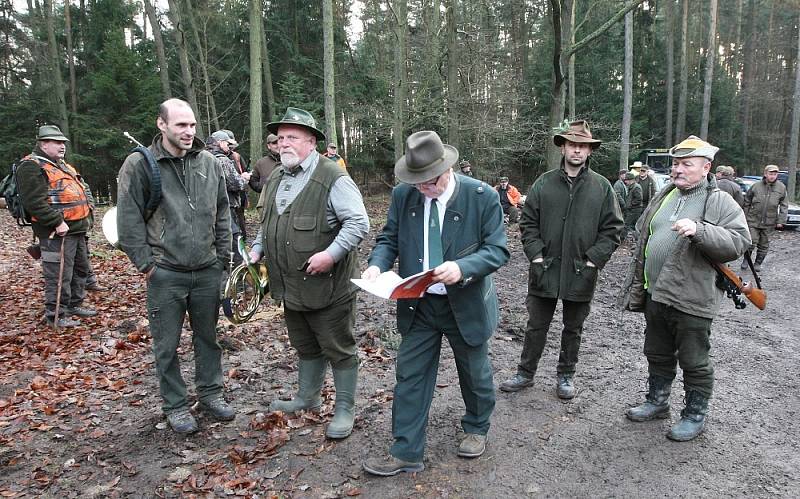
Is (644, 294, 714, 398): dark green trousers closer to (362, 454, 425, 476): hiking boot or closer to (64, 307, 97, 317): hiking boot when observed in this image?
(362, 454, 425, 476): hiking boot

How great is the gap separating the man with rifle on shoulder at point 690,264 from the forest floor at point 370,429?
51 cm

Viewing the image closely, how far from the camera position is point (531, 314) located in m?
4.60

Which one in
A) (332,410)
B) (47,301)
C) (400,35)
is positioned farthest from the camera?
(400,35)

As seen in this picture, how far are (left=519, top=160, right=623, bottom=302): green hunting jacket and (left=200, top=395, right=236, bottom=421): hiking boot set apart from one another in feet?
9.12

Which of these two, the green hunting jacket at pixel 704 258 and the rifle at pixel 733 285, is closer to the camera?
the green hunting jacket at pixel 704 258

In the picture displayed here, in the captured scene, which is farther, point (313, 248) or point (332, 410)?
point (332, 410)

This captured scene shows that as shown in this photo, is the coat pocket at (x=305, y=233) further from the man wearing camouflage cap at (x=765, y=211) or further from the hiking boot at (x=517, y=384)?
the man wearing camouflage cap at (x=765, y=211)

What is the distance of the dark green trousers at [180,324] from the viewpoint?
12.6 ft

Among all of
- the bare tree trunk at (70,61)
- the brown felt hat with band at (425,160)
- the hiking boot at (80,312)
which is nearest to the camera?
the brown felt hat with band at (425,160)

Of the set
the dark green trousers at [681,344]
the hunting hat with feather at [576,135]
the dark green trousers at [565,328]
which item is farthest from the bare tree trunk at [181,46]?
the dark green trousers at [681,344]

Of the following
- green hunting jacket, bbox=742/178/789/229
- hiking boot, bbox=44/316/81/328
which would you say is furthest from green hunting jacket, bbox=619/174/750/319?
green hunting jacket, bbox=742/178/789/229

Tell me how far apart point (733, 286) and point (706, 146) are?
41.3 inches

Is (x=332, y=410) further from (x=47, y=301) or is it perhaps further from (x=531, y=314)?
(x=47, y=301)

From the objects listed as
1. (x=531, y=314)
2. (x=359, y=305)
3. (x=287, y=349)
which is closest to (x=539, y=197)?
(x=531, y=314)
